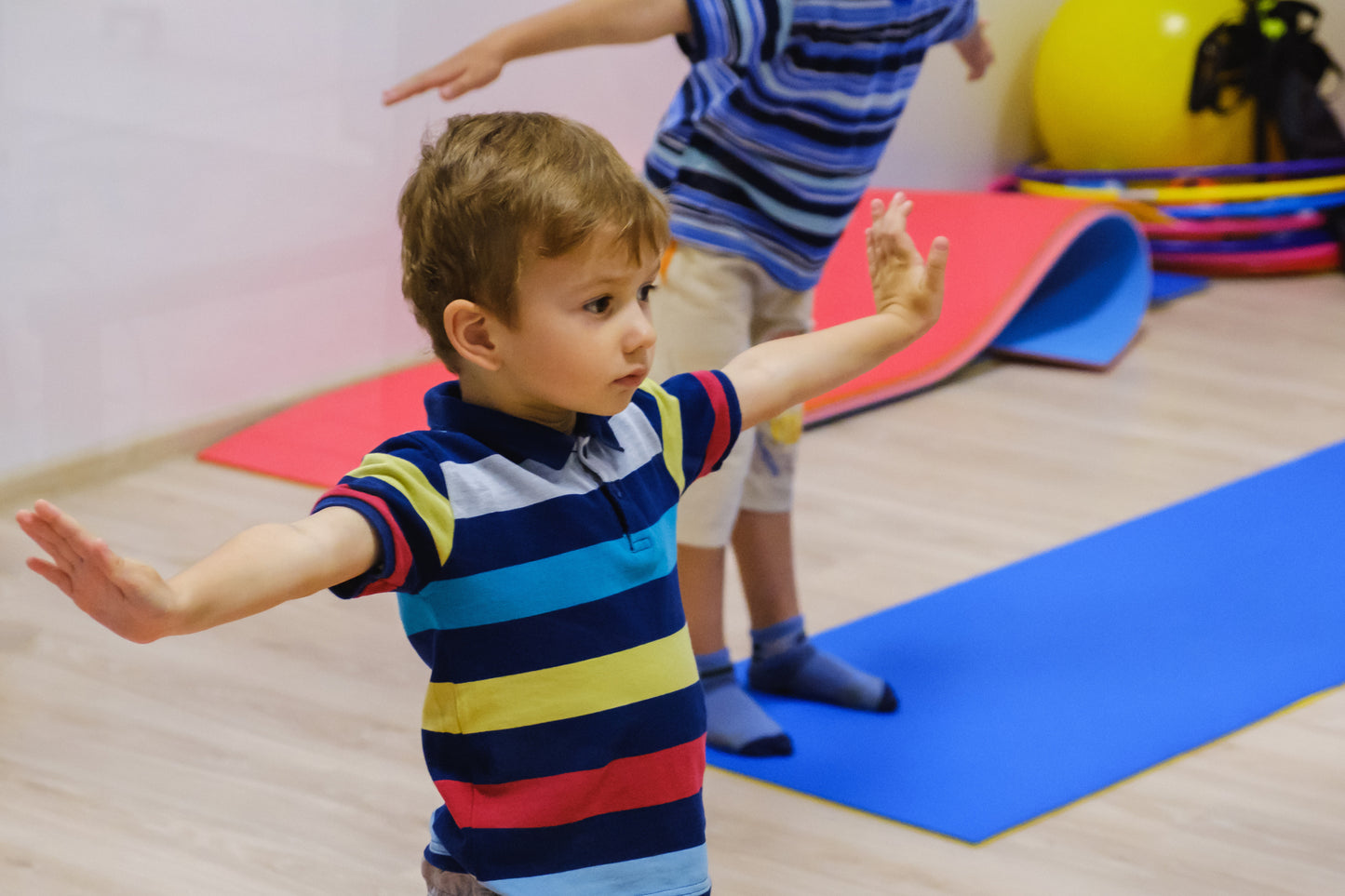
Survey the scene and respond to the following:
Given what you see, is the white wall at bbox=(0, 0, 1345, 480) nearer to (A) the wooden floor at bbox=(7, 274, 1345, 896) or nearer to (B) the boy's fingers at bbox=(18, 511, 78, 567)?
(A) the wooden floor at bbox=(7, 274, 1345, 896)

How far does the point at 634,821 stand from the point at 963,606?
1.37 m

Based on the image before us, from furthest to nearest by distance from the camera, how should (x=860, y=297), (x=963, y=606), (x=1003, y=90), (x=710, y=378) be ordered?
(x=1003, y=90), (x=860, y=297), (x=963, y=606), (x=710, y=378)

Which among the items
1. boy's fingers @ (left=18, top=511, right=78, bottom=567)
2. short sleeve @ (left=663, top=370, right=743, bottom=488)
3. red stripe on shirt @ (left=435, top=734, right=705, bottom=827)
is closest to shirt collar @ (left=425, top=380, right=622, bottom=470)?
short sleeve @ (left=663, top=370, right=743, bottom=488)

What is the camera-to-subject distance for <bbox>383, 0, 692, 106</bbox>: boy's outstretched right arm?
1.55 metres

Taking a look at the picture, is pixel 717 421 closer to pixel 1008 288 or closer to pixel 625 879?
pixel 625 879

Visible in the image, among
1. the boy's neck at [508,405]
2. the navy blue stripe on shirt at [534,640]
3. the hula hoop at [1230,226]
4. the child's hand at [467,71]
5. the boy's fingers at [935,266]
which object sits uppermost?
the child's hand at [467,71]

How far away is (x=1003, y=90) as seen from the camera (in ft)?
16.7

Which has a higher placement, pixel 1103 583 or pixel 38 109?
pixel 38 109

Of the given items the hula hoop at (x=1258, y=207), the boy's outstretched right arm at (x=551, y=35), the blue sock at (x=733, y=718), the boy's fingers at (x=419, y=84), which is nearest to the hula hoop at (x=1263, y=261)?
the hula hoop at (x=1258, y=207)

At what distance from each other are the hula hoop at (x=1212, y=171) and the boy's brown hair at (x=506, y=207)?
12.8 ft

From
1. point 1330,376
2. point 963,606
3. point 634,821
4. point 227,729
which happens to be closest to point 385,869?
point 227,729

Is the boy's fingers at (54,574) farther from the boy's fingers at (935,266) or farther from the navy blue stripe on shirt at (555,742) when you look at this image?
the boy's fingers at (935,266)

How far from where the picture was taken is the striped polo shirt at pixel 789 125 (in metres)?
1.76

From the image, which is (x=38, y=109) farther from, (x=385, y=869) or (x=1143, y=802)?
(x=1143, y=802)
